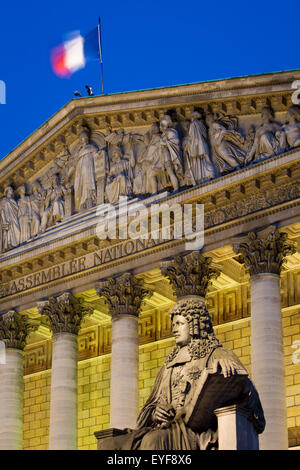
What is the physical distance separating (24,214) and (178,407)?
64.8ft

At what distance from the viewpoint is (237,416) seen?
29.3 feet

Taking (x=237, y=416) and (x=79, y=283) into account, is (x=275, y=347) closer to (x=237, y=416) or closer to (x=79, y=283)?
(x=79, y=283)

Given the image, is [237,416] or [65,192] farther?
[65,192]

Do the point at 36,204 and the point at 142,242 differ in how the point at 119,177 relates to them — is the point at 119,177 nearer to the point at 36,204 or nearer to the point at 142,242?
the point at 142,242

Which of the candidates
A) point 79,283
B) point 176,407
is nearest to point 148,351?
point 79,283

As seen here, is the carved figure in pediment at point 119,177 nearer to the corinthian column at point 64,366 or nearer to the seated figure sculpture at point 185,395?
the corinthian column at point 64,366

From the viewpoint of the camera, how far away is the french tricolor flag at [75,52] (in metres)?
29.0

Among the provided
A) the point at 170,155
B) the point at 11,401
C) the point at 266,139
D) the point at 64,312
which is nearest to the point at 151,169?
the point at 170,155

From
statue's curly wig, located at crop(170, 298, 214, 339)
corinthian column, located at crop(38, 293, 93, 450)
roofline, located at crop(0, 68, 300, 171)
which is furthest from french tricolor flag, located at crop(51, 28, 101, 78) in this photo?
statue's curly wig, located at crop(170, 298, 214, 339)

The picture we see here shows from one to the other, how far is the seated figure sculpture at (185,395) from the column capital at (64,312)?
1644 centimetres

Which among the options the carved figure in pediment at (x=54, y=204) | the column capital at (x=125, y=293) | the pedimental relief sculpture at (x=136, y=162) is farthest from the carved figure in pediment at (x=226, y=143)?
the carved figure in pediment at (x=54, y=204)

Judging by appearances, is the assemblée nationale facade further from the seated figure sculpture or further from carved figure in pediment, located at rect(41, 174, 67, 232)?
the seated figure sculpture
